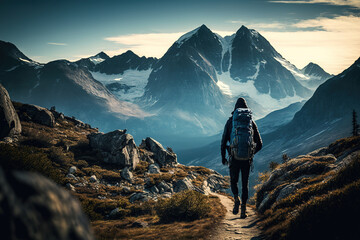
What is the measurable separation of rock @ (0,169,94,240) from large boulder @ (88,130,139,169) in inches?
1101

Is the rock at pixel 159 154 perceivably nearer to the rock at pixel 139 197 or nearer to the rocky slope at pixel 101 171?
the rocky slope at pixel 101 171

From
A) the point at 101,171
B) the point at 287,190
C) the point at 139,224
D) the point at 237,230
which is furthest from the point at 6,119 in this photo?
the point at 287,190

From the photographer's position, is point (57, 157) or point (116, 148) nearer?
point (57, 157)

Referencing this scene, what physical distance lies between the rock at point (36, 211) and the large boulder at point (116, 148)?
91.7 ft

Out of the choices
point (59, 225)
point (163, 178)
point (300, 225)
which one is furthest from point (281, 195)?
point (163, 178)

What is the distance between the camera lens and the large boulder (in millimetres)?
29203

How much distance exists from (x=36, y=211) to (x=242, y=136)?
7671 mm

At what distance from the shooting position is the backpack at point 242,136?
8.70 metres

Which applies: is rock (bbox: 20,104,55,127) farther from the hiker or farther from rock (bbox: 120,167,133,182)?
the hiker

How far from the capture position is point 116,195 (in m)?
19.5

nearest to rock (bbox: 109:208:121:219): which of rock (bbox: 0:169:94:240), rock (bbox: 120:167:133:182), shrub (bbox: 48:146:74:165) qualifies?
rock (bbox: 0:169:94:240)

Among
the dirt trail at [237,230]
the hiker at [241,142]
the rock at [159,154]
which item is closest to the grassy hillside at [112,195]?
the dirt trail at [237,230]

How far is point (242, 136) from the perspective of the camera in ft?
28.8

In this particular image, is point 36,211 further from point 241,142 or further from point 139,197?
point 139,197
